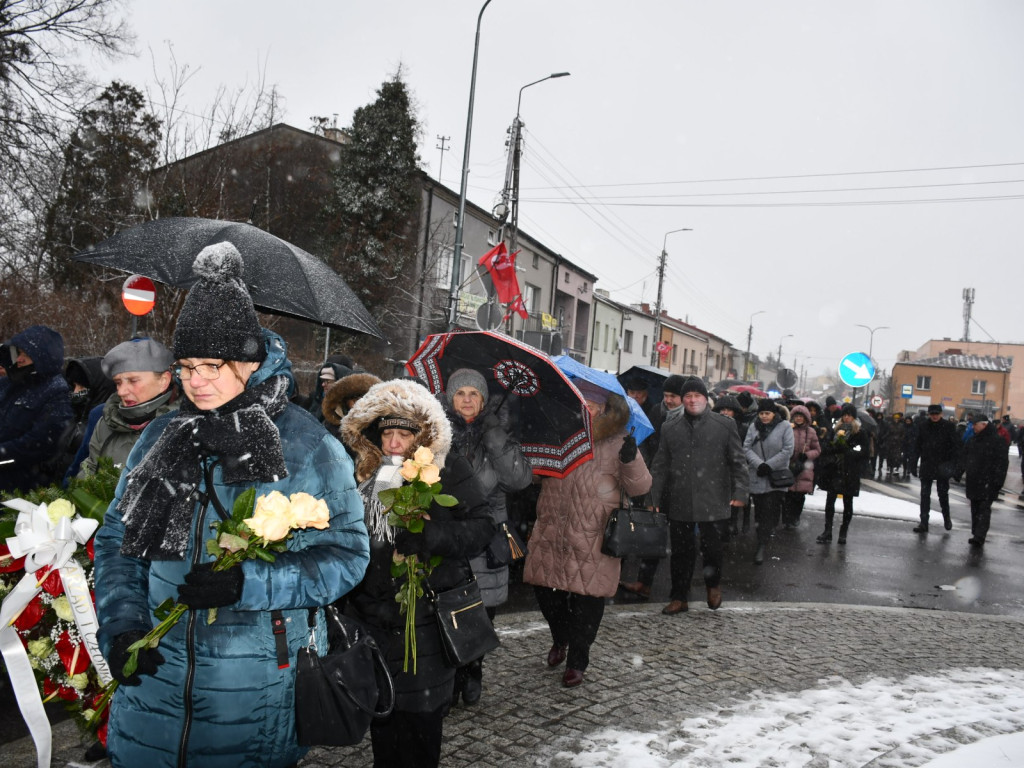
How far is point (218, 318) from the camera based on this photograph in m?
2.21

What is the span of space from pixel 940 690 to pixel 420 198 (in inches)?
904

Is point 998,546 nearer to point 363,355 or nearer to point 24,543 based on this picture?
point 24,543

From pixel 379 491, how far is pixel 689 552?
4.21 metres

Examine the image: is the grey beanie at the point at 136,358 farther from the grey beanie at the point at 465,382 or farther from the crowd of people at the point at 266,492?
the grey beanie at the point at 465,382

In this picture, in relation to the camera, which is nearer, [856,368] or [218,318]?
[218,318]

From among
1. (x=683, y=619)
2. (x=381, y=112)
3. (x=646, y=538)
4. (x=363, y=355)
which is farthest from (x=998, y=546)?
(x=381, y=112)

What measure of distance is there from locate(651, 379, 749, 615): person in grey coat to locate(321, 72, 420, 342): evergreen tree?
18.7 m

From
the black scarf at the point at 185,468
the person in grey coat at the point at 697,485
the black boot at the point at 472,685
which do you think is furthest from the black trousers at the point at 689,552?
the black scarf at the point at 185,468

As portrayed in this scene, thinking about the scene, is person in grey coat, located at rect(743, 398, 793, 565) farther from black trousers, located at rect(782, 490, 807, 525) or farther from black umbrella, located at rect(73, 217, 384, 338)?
black umbrella, located at rect(73, 217, 384, 338)

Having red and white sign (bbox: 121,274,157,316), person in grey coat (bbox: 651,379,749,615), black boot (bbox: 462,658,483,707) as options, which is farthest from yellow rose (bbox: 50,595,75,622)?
red and white sign (bbox: 121,274,157,316)

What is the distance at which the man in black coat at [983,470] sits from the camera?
430 inches

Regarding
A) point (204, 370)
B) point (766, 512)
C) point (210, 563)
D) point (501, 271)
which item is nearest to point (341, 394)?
point (204, 370)

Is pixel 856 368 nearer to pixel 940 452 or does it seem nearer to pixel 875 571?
pixel 940 452

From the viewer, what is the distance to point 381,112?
2441 cm
